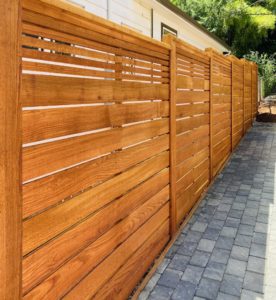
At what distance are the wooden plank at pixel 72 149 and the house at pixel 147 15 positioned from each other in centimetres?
320

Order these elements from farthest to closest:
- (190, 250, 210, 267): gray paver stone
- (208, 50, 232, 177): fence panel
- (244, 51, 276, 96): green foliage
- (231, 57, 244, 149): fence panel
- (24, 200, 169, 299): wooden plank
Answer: (244, 51, 276, 96): green foliage → (231, 57, 244, 149): fence panel → (208, 50, 232, 177): fence panel → (190, 250, 210, 267): gray paver stone → (24, 200, 169, 299): wooden plank

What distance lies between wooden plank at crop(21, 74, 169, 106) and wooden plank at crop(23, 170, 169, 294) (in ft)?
2.23

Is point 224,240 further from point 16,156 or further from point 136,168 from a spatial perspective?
point 16,156

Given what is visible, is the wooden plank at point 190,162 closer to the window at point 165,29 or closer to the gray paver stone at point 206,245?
the gray paver stone at point 206,245

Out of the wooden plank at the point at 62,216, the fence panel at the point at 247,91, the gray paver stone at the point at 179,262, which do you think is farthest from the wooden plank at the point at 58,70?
the fence panel at the point at 247,91

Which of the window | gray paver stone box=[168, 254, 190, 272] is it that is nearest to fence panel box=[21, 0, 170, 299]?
gray paver stone box=[168, 254, 190, 272]

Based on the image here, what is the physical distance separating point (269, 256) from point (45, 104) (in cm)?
277

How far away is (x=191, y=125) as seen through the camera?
4.32m

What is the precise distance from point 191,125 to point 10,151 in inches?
125

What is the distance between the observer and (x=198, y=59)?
4.62 m

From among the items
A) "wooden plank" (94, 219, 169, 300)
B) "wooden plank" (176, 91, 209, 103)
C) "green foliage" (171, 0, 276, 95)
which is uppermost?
"green foliage" (171, 0, 276, 95)

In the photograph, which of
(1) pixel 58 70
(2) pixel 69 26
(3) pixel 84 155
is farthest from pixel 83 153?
(2) pixel 69 26

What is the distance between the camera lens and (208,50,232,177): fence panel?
5.62 m

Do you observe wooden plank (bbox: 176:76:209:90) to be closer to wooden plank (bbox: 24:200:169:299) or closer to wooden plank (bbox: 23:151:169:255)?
wooden plank (bbox: 23:151:169:255)
